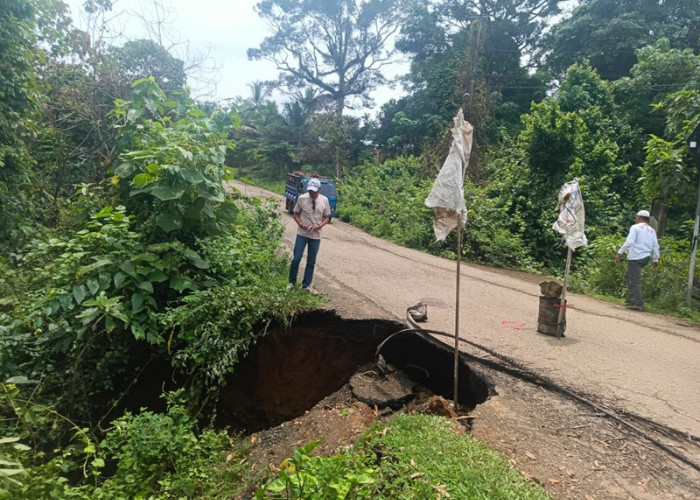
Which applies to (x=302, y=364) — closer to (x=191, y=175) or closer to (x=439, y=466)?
(x=191, y=175)

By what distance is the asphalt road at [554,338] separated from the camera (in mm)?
4199

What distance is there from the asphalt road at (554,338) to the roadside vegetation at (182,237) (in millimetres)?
1297

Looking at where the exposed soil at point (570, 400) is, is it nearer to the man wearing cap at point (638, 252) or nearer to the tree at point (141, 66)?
the man wearing cap at point (638, 252)

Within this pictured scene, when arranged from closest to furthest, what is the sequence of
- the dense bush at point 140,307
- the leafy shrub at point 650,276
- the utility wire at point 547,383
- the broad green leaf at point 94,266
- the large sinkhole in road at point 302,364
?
1. the utility wire at point 547,383
2. the dense bush at point 140,307
3. the broad green leaf at point 94,266
4. the large sinkhole in road at point 302,364
5. the leafy shrub at point 650,276

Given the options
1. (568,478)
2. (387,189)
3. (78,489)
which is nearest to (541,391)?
(568,478)

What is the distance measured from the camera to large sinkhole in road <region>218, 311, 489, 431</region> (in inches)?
217

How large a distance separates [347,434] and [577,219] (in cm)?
398

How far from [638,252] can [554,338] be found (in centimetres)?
323

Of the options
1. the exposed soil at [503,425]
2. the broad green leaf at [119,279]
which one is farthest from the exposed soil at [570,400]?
the broad green leaf at [119,279]

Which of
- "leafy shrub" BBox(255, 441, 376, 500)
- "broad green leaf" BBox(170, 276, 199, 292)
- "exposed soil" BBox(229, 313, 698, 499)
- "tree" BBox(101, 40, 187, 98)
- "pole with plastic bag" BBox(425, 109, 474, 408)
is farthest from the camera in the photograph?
"tree" BBox(101, 40, 187, 98)

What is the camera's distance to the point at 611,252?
10047 mm

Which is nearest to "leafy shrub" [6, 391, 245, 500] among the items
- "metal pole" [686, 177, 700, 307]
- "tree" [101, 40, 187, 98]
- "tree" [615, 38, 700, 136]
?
"tree" [101, 40, 187, 98]

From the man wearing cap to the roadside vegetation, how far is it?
80 cm

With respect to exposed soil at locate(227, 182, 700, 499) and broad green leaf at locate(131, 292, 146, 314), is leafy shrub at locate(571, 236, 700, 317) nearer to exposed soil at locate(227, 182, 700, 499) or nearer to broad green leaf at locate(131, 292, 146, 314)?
exposed soil at locate(227, 182, 700, 499)
